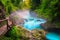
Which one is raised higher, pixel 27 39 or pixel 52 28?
pixel 52 28

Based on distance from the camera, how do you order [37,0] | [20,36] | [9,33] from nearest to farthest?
1. [9,33]
2. [20,36]
3. [37,0]

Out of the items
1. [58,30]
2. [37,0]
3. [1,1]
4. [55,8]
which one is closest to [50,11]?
[55,8]

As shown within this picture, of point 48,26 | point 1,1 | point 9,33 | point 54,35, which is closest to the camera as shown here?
point 9,33

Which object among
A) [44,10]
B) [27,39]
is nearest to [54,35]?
[44,10]

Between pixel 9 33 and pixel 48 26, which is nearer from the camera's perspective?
pixel 9 33

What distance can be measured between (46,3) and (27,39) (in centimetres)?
869

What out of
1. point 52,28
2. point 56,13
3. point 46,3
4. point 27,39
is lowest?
point 27,39

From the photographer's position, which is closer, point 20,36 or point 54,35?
point 20,36

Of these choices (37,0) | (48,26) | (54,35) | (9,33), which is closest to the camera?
(9,33)

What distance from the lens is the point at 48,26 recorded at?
2050 cm

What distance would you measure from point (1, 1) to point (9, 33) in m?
4.08

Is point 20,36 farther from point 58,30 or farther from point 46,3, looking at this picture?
point 46,3

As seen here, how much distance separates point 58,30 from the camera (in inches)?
784

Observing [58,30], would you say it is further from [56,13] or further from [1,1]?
[1,1]
